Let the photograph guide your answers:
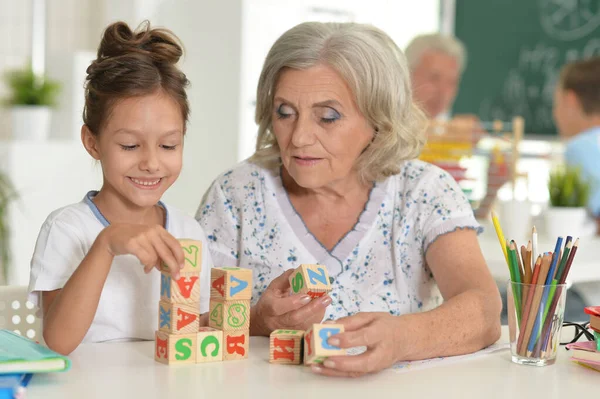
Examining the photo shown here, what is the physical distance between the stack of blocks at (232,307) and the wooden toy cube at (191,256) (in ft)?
0.19

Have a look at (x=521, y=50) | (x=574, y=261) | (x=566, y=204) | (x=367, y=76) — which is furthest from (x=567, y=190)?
(x=521, y=50)

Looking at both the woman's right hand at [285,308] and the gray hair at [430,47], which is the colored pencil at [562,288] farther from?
the gray hair at [430,47]

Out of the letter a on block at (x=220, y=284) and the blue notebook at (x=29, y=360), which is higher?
the letter a on block at (x=220, y=284)

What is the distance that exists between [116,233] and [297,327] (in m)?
0.41

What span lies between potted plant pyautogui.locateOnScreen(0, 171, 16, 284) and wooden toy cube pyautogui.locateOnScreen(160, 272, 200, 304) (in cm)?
302

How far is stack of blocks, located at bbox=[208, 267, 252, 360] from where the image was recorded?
4.46ft

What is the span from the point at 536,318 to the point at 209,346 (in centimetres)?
56

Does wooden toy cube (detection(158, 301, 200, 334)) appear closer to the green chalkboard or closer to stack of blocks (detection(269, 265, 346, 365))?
stack of blocks (detection(269, 265, 346, 365))

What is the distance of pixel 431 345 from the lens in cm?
145

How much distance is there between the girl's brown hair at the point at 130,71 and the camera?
1637 mm

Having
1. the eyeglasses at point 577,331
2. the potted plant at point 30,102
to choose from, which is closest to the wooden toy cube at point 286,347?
the eyeglasses at point 577,331

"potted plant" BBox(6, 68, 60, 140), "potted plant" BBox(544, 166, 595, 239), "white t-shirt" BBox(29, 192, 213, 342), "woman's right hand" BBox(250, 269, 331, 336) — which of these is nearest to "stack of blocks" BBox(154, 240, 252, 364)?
→ "woman's right hand" BBox(250, 269, 331, 336)

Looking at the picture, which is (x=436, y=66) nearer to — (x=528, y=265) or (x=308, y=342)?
(x=528, y=265)

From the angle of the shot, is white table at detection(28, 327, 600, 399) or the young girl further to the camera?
the young girl
